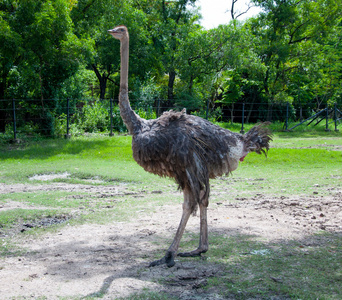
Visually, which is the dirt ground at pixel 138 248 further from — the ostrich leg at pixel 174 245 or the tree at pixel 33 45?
the tree at pixel 33 45

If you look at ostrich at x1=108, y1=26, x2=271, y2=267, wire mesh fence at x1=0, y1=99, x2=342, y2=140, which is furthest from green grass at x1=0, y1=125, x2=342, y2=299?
wire mesh fence at x1=0, y1=99, x2=342, y2=140

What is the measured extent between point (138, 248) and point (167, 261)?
2.01ft

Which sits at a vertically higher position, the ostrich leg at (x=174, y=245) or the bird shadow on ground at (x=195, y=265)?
the ostrich leg at (x=174, y=245)

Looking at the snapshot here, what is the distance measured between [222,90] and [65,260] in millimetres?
23221

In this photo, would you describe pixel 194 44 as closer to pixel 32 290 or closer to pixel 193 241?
pixel 193 241

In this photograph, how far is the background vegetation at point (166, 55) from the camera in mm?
13984

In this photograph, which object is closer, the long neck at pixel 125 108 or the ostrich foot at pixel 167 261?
the ostrich foot at pixel 167 261

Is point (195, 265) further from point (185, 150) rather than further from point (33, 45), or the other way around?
point (33, 45)

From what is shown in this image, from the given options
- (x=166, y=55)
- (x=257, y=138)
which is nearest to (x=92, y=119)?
(x=166, y=55)

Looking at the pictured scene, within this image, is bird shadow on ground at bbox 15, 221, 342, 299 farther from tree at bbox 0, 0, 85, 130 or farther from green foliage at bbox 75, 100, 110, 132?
green foliage at bbox 75, 100, 110, 132

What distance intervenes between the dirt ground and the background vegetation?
9.06 meters

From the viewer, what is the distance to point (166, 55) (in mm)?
20891

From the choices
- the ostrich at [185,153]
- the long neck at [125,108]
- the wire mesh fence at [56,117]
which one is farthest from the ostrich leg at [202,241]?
the wire mesh fence at [56,117]

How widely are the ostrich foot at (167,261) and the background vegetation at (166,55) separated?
34.8 feet
